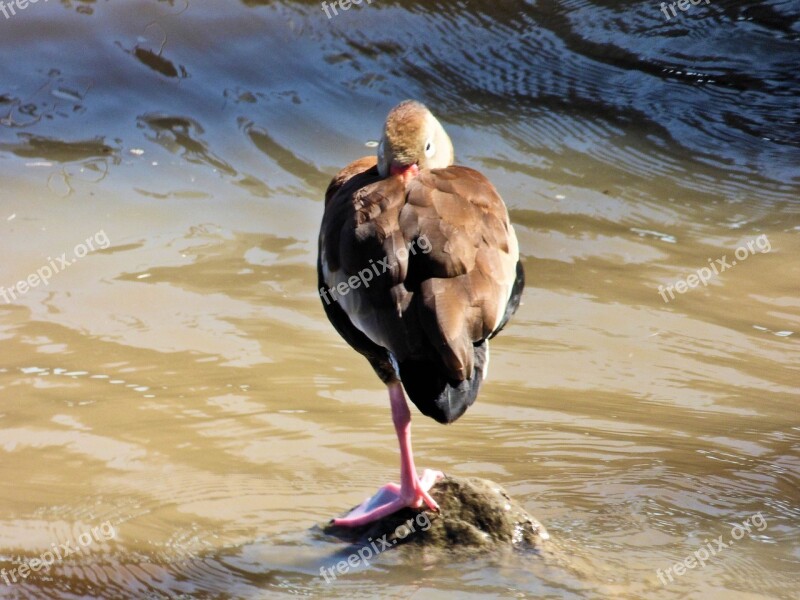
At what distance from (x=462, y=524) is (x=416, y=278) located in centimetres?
82

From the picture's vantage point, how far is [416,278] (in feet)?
10.5

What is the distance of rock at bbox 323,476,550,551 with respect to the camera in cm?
334

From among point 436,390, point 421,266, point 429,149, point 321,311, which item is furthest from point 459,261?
point 321,311

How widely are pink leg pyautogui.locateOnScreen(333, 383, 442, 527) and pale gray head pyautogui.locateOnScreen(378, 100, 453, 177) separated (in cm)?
79

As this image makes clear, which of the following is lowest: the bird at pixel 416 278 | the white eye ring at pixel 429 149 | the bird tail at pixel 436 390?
the bird tail at pixel 436 390

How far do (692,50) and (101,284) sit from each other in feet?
16.3

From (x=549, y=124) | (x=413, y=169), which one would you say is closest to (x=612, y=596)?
(x=413, y=169)

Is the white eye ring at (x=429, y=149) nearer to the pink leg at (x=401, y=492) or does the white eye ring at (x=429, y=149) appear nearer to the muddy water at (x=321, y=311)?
the pink leg at (x=401, y=492)

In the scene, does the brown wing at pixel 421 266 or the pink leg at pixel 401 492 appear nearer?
the brown wing at pixel 421 266

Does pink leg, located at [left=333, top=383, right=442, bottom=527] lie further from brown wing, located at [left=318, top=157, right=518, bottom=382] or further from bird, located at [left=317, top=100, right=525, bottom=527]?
brown wing, located at [left=318, top=157, right=518, bottom=382]

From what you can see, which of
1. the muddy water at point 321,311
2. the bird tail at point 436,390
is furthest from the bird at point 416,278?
the muddy water at point 321,311

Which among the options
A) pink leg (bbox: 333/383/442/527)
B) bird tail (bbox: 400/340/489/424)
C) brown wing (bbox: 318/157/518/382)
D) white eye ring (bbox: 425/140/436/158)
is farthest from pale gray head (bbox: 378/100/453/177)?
bird tail (bbox: 400/340/489/424)

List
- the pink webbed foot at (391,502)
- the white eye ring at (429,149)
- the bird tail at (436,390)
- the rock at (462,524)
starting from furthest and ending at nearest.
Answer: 1. the white eye ring at (429,149)
2. the pink webbed foot at (391,502)
3. the rock at (462,524)
4. the bird tail at (436,390)

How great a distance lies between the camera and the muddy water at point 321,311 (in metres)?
3.52
